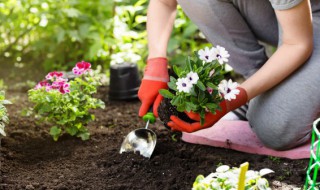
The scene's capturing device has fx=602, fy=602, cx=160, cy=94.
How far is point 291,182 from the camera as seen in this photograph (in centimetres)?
233

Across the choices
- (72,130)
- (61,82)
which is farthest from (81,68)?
(72,130)

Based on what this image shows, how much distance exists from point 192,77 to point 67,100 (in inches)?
26.5

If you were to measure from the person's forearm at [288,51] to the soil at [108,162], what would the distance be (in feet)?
1.11

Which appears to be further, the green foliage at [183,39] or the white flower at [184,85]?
the green foliage at [183,39]

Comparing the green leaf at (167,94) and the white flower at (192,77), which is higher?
the white flower at (192,77)

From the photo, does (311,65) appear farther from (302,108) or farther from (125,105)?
(125,105)

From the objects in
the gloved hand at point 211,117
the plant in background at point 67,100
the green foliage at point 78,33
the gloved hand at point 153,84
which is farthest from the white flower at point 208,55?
the green foliage at point 78,33

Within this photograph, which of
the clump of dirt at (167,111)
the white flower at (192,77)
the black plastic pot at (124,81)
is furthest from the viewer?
the black plastic pot at (124,81)

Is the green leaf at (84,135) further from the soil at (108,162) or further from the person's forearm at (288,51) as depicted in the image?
the person's forearm at (288,51)

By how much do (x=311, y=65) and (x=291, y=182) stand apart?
1.62ft

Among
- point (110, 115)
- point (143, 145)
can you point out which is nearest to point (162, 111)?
point (143, 145)

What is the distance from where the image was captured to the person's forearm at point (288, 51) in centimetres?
226

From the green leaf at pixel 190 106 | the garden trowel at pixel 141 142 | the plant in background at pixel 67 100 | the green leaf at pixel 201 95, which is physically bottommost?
the garden trowel at pixel 141 142

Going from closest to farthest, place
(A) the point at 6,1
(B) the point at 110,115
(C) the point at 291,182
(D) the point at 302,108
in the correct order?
(C) the point at 291,182 → (D) the point at 302,108 → (B) the point at 110,115 → (A) the point at 6,1
